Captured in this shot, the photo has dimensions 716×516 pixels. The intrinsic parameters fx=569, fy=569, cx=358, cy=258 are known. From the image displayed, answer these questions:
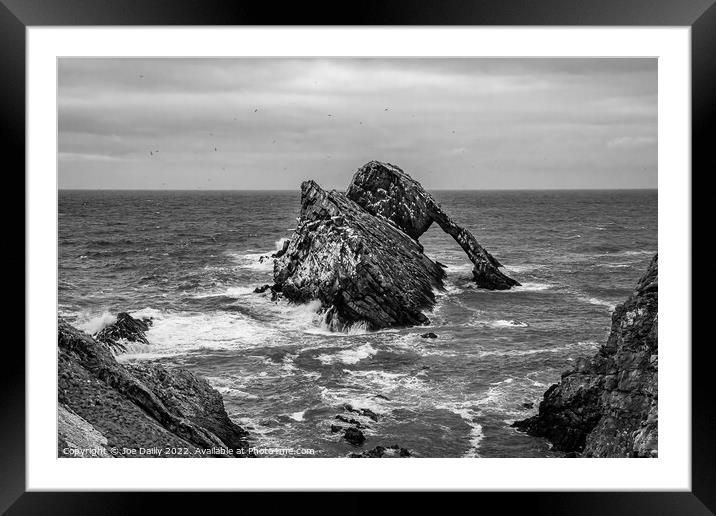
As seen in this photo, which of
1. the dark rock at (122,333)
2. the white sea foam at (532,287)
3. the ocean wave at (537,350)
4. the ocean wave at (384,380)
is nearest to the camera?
the ocean wave at (384,380)

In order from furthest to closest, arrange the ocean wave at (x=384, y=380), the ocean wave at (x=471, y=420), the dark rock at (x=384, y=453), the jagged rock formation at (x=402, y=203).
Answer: the jagged rock formation at (x=402, y=203) → the ocean wave at (x=384, y=380) → the ocean wave at (x=471, y=420) → the dark rock at (x=384, y=453)

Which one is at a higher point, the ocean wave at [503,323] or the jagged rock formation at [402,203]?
the jagged rock formation at [402,203]

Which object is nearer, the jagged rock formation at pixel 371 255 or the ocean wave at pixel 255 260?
the jagged rock formation at pixel 371 255

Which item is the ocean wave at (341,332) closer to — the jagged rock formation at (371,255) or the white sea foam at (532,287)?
the jagged rock formation at (371,255)

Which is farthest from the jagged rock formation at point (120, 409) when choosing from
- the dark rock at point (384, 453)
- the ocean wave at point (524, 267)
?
the ocean wave at point (524, 267)

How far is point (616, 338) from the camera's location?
12.0 meters

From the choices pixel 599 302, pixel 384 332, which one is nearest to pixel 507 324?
pixel 384 332

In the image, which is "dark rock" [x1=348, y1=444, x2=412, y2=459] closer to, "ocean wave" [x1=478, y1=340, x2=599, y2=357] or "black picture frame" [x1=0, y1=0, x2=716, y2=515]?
"black picture frame" [x1=0, y1=0, x2=716, y2=515]

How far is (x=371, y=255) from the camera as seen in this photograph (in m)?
23.4

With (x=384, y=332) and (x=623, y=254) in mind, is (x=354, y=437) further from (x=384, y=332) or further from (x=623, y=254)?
(x=623, y=254)

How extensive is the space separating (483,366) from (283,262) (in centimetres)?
1254
